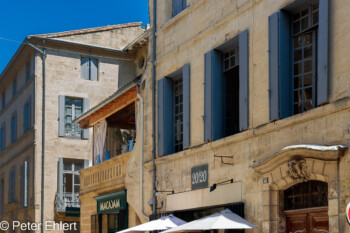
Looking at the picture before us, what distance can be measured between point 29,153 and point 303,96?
20.7m

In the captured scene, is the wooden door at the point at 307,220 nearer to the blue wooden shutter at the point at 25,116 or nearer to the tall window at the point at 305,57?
the tall window at the point at 305,57

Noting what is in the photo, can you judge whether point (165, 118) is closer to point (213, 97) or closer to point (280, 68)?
→ point (213, 97)

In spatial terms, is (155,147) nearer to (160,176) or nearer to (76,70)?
(160,176)

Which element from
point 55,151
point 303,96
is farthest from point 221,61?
point 55,151

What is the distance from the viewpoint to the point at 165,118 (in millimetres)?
15570

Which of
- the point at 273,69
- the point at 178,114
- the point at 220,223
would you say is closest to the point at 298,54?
the point at 273,69

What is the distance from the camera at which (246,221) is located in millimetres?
11328

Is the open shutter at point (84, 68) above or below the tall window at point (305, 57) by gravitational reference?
above

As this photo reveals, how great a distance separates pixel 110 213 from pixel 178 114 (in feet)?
17.1

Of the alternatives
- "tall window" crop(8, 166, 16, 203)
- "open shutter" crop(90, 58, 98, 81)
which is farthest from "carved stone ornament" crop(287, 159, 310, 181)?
"tall window" crop(8, 166, 16, 203)

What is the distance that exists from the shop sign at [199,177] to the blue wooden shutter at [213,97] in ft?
2.13

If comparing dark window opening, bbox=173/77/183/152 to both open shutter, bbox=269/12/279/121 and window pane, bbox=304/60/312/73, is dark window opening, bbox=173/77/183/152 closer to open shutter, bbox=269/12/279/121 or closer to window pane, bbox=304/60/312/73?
open shutter, bbox=269/12/279/121

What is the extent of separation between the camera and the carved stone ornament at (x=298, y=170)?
10.2 meters

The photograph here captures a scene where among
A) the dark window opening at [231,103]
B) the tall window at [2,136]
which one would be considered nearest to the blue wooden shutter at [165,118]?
the dark window opening at [231,103]
